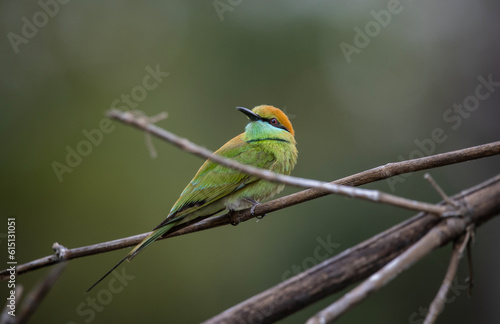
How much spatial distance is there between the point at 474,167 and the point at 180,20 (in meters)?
4.44

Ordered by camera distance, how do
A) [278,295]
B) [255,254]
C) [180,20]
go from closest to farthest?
[278,295] → [255,254] → [180,20]

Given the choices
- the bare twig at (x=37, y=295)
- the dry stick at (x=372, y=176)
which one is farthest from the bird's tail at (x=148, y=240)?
the bare twig at (x=37, y=295)

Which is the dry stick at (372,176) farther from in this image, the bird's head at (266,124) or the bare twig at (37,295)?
the bird's head at (266,124)

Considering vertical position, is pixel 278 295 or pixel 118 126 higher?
pixel 118 126

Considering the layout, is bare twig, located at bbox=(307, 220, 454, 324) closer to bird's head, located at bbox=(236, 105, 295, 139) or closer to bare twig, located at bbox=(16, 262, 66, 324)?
bare twig, located at bbox=(16, 262, 66, 324)

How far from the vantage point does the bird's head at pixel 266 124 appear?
3.62 metres

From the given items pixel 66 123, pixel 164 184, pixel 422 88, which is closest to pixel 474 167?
pixel 422 88

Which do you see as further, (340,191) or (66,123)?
(66,123)

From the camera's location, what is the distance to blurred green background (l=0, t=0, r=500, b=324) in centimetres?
516

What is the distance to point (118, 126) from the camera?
601cm

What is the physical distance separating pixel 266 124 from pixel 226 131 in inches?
101

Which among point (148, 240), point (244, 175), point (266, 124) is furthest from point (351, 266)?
point (266, 124)

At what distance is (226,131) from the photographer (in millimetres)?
6215

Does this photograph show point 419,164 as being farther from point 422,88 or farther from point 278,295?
point 422,88
